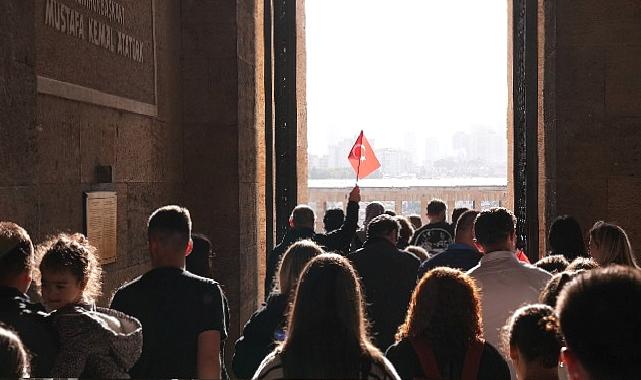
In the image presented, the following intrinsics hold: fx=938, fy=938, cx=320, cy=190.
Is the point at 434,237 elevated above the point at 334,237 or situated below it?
below

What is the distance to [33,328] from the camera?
120 inches

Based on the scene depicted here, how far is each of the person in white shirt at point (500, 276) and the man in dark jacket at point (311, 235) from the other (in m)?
2.17

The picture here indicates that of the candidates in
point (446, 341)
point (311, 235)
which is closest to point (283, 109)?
point (311, 235)

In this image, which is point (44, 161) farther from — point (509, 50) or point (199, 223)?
point (509, 50)

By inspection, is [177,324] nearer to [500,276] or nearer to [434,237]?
[500,276]

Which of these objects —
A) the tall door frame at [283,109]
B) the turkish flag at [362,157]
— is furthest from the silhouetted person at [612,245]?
the tall door frame at [283,109]

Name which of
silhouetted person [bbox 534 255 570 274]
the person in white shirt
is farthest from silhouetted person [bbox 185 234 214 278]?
silhouetted person [bbox 534 255 570 274]

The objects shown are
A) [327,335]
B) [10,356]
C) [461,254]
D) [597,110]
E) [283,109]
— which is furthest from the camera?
[283,109]

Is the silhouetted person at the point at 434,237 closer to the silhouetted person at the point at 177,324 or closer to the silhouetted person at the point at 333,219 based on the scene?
the silhouetted person at the point at 333,219

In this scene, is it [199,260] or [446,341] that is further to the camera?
[199,260]

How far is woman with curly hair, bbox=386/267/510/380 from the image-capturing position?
3.22 m

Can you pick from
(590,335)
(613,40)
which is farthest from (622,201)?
(590,335)

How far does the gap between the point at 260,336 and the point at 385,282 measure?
1366 mm

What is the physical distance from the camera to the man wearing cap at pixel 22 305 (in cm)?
300
